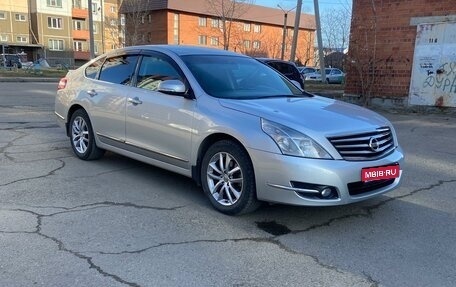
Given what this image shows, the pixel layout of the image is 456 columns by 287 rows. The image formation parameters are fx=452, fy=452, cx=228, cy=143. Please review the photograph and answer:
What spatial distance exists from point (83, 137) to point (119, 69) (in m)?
1.22

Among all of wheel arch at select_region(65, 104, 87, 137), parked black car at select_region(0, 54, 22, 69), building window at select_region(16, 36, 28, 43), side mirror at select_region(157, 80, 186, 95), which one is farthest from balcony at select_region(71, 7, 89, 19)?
side mirror at select_region(157, 80, 186, 95)

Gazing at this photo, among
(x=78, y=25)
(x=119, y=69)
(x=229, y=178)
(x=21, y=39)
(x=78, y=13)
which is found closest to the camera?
(x=229, y=178)

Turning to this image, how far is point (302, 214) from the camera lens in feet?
15.2

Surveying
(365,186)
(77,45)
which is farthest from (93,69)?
(77,45)

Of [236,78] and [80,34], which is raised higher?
[80,34]

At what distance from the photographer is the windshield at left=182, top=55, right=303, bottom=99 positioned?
498 cm

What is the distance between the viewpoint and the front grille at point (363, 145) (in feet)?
13.3

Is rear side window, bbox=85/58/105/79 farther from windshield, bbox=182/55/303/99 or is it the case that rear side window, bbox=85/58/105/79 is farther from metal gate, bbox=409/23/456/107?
metal gate, bbox=409/23/456/107

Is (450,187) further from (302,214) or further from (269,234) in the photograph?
(269,234)

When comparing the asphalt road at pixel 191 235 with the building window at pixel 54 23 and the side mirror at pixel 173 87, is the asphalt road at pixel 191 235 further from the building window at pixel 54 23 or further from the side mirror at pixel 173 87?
the building window at pixel 54 23

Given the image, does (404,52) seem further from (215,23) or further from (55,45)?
(55,45)

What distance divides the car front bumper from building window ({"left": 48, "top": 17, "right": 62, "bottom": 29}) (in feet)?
233

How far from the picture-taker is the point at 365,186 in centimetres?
420

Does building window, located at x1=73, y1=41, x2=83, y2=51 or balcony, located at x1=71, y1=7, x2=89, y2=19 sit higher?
balcony, located at x1=71, y1=7, x2=89, y2=19
